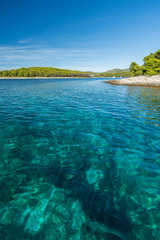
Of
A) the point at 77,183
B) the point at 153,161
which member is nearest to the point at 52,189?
the point at 77,183

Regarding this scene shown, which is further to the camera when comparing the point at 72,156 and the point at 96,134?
the point at 96,134

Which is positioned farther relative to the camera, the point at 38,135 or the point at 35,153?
the point at 38,135

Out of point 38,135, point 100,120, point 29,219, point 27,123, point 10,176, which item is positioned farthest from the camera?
point 100,120

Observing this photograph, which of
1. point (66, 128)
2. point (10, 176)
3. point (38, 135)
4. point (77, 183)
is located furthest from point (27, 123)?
point (77, 183)

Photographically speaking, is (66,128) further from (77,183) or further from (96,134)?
(77,183)

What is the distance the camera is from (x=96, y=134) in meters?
8.29

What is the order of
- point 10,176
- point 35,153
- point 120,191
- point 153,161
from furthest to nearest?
point 35,153, point 153,161, point 10,176, point 120,191

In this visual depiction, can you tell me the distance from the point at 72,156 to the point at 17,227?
11.0 feet

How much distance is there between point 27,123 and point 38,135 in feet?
9.49

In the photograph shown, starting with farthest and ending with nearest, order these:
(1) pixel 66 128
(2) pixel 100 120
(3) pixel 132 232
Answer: (2) pixel 100 120 → (1) pixel 66 128 → (3) pixel 132 232

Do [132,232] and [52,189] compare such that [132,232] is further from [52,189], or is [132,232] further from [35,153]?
[35,153]

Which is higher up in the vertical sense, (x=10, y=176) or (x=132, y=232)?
(x=10, y=176)

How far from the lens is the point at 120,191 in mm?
4207

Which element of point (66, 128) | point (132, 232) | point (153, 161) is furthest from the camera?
point (66, 128)
